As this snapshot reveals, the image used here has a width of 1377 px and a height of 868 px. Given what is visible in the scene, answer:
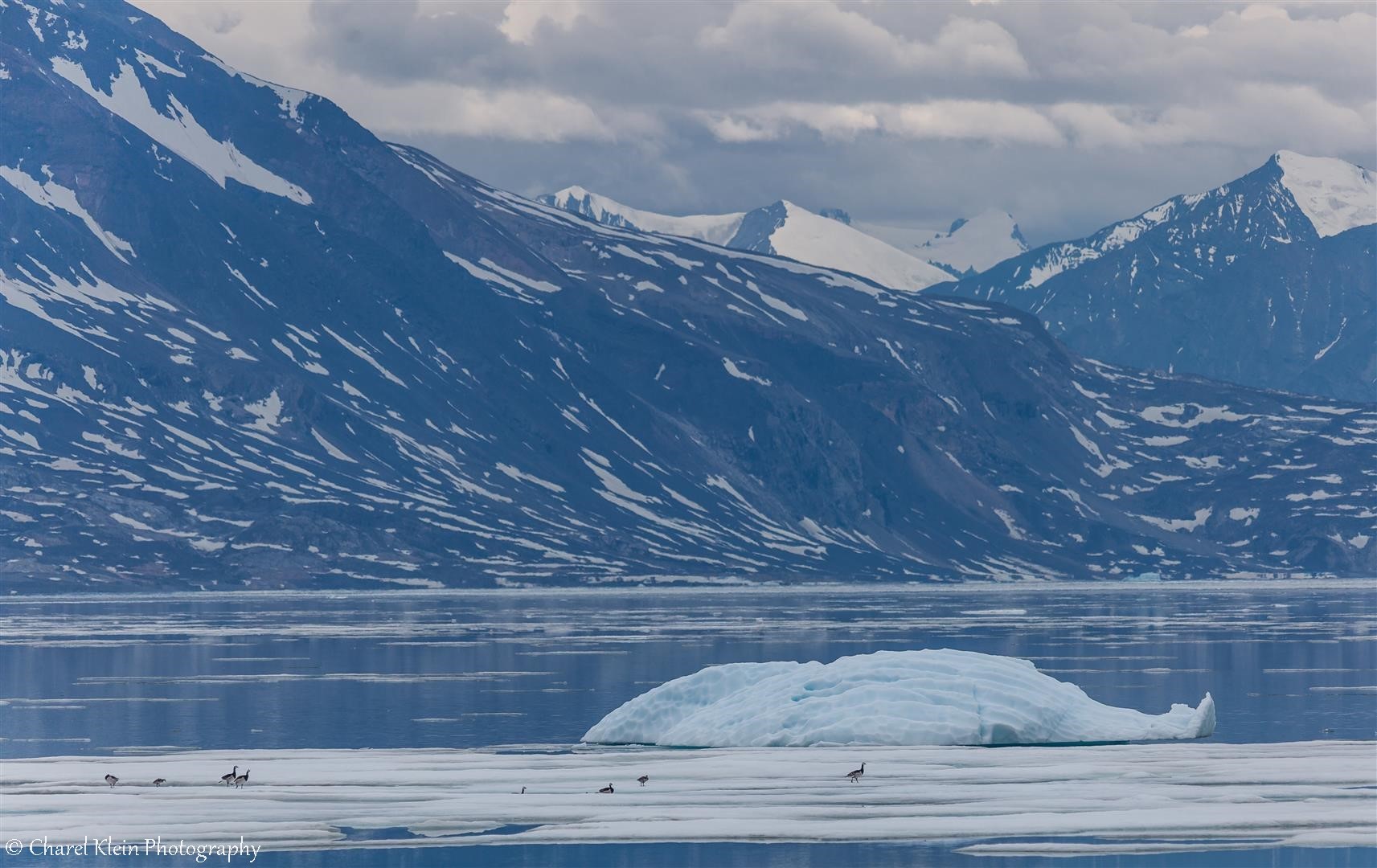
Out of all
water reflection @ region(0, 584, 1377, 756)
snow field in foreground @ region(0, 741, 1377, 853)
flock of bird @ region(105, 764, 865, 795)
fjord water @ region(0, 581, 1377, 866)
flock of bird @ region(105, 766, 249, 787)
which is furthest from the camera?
water reflection @ region(0, 584, 1377, 756)

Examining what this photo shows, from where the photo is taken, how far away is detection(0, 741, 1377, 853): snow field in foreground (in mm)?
44094

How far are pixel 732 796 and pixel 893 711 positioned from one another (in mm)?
14406

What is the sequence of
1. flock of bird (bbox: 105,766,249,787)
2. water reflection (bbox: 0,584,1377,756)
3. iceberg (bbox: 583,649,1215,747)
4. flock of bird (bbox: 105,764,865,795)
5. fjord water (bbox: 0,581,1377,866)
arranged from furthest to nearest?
water reflection (bbox: 0,584,1377,756)
fjord water (bbox: 0,581,1377,866)
iceberg (bbox: 583,649,1215,747)
flock of bird (bbox: 105,766,249,787)
flock of bird (bbox: 105,764,865,795)

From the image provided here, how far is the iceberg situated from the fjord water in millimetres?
2590

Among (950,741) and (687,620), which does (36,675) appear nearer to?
(950,741)

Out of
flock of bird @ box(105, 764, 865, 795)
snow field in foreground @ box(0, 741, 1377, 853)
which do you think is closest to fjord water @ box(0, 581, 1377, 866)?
snow field in foreground @ box(0, 741, 1377, 853)

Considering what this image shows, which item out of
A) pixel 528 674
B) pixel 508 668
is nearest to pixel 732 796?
pixel 528 674

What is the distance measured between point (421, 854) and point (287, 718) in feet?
102

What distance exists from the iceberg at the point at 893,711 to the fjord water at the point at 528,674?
2590 mm

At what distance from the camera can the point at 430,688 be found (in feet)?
284

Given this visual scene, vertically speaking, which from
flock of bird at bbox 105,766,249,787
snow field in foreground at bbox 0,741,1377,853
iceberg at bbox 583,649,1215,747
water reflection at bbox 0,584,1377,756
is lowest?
snow field in foreground at bbox 0,741,1377,853

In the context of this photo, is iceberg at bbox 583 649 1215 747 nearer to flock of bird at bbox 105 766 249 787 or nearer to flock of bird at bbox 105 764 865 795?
flock of bird at bbox 105 764 865 795

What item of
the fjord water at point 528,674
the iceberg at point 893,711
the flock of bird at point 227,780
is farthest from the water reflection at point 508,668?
the flock of bird at point 227,780

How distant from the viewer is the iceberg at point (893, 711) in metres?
61.9
